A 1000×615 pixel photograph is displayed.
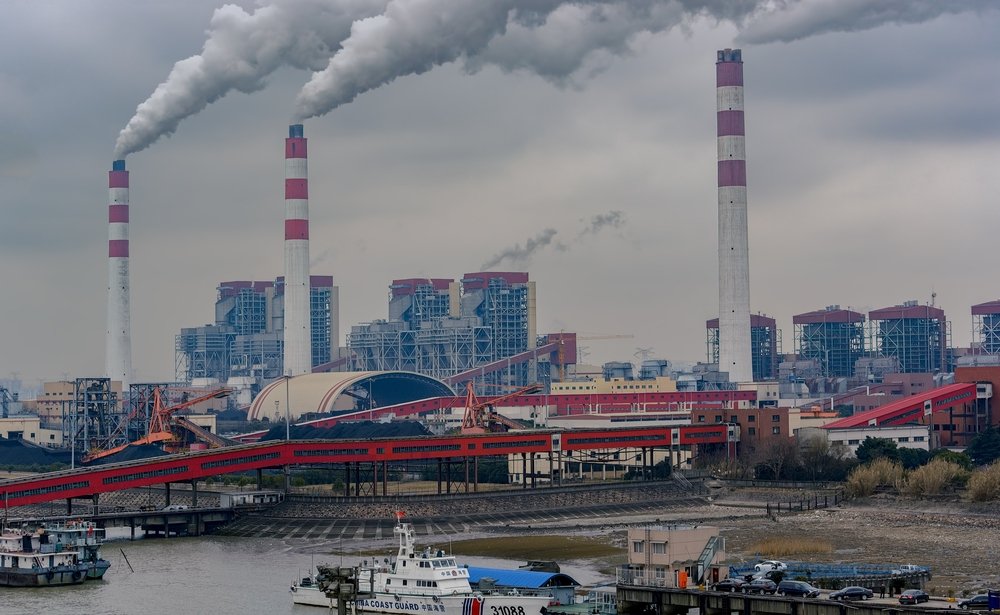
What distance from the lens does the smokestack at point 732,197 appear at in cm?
11975

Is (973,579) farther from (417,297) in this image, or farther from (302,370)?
(417,297)

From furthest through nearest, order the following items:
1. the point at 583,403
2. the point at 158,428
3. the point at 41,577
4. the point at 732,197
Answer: the point at 583,403
the point at 732,197
the point at 158,428
the point at 41,577

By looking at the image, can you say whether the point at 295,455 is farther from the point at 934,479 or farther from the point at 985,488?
the point at 985,488

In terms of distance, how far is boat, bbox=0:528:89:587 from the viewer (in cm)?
4781

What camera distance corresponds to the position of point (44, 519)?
56.1m

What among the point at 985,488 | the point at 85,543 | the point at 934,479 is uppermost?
the point at 934,479

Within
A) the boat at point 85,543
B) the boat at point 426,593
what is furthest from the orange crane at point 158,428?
the boat at point 426,593

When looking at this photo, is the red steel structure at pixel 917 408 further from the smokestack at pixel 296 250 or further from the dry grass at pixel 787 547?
the smokestack at pixel 296 250

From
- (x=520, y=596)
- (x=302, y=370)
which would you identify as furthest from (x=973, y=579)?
(x=302, y=370)

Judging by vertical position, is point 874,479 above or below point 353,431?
below

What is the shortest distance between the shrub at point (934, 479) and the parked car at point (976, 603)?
3311cm

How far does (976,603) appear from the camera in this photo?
106ft

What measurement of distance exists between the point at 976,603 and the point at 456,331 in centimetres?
13311

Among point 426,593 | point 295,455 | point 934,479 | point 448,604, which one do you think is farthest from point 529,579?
point 934,479
